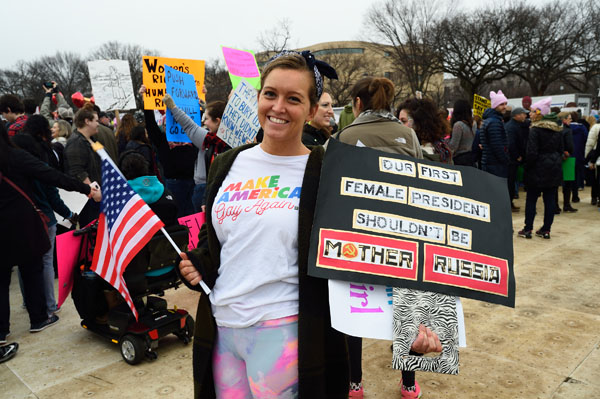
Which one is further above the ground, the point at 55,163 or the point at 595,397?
the point at 55,163

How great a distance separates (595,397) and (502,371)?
0.60 meters

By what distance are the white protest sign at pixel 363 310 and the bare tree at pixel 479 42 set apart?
34.6 metres

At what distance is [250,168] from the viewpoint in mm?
1878

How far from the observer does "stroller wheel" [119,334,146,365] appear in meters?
3.83

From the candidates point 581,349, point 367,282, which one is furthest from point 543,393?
point 367,282

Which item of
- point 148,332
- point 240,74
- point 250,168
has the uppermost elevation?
point 240,74

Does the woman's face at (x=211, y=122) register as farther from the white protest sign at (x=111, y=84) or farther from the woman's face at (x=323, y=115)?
the white protest sign at (x=111, y=84)

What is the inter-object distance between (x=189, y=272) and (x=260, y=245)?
327 mm

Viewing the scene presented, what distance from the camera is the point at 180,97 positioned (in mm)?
5672

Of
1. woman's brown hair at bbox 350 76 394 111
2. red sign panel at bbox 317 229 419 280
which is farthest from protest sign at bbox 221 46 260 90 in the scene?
red sign panel at bbox 317 229 419 280

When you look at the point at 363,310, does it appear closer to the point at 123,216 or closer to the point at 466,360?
the point at 123,216

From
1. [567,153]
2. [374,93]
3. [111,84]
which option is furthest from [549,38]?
[374,93]

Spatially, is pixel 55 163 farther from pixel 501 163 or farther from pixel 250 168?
pixel 501 163

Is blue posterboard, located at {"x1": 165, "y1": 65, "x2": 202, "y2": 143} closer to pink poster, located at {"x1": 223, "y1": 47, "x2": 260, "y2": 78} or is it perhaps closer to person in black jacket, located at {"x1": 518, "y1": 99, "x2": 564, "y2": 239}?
pink poster, located at {"x1": 223, "y1": 47, "x2": 260, "y2": 78}
